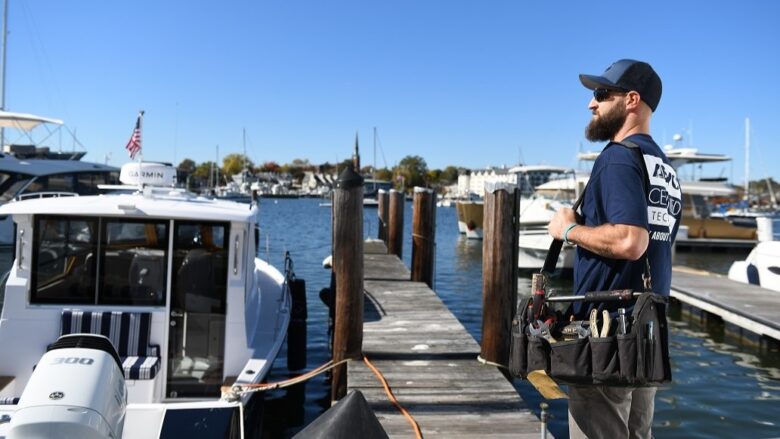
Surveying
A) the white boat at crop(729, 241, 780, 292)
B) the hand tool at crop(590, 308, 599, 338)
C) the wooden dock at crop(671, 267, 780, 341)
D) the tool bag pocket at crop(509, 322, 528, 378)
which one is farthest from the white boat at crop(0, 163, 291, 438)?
the white boat at crop(729, 241, 780, 292)

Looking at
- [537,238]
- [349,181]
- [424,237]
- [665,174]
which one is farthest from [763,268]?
[665,174]

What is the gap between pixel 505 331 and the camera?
665 centimetres

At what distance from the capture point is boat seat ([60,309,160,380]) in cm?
555

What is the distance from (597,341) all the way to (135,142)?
19.3ft

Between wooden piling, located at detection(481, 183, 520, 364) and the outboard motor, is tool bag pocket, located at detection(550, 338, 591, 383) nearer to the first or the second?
the outboard motor

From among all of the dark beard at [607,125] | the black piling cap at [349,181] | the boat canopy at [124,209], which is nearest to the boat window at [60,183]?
the boat canopy at [124,209]

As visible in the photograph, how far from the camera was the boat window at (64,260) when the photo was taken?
564cm

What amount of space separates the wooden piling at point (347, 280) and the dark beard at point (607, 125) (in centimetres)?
360

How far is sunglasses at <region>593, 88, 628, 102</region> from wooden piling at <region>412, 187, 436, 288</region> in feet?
28.5

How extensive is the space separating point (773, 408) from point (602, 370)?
704 centimetres

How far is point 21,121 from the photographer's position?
22953 millimetres

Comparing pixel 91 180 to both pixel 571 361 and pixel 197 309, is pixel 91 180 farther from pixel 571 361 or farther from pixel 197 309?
pixel 571 361

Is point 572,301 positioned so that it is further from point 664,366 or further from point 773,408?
point 773,408

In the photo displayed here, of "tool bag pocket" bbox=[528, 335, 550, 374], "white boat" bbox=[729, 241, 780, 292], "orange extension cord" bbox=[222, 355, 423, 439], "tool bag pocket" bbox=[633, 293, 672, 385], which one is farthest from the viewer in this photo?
"white boat" bbox=[729, 241, 780, 292]
